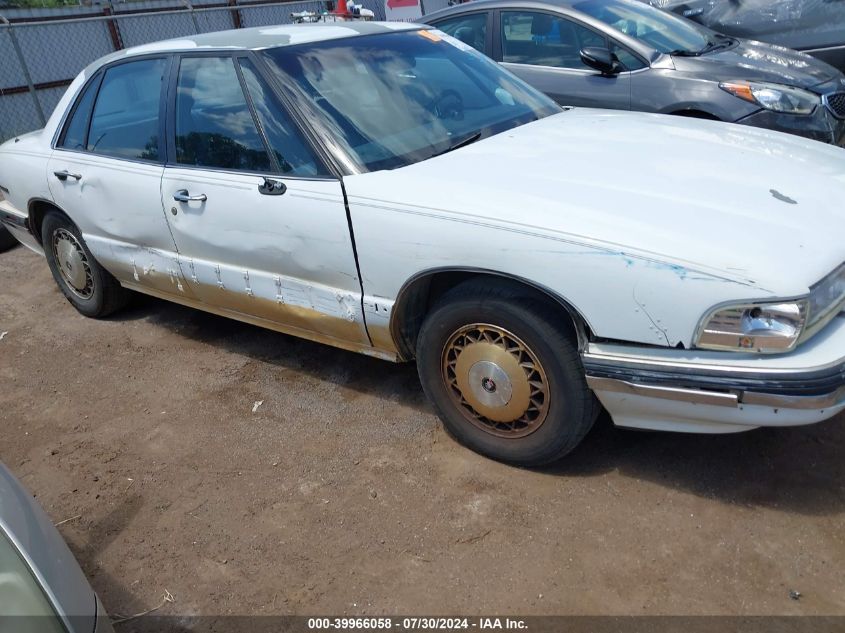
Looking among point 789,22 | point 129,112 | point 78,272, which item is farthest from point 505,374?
point 789,22

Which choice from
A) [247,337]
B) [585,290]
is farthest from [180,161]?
[585,290]

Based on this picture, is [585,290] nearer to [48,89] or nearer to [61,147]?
[61,147]

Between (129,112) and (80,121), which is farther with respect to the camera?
(80,121)

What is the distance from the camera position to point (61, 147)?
180 inches

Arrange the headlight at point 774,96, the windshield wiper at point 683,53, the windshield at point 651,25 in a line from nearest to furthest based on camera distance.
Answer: the headlight at point 774,96, the windshield wiper at point 683,53, the windshield at point 651,25

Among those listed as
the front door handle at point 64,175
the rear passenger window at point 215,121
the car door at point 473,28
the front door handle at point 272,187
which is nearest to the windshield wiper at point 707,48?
the car door at point 473,28

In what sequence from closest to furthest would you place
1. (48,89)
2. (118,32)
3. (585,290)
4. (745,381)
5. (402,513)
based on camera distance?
(745,381) < (585,290) < (402,513) < (48,89) < (118,32)

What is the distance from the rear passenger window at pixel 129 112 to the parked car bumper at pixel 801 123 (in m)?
3.85

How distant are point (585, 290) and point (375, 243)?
3.02ft

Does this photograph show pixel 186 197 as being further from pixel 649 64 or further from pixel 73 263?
pixel 649 64

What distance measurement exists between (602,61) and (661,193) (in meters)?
3.10

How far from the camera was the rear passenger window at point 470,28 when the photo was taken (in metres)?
6.28

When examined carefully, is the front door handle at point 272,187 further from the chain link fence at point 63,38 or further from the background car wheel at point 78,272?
the chain link fence at point 63,38

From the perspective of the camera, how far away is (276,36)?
376 centimetres
